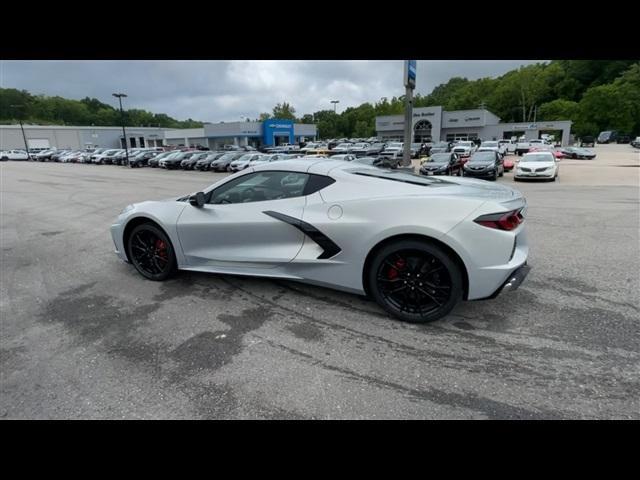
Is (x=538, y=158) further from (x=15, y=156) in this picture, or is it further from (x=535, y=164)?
(x=15, y=156)

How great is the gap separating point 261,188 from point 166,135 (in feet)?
259

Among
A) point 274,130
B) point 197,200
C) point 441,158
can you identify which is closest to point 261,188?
point 197,200

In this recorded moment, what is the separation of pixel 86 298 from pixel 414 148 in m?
36.7

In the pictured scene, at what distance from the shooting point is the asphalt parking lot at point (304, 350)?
2.26 meters

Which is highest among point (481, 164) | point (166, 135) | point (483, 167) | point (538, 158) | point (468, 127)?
point (166, 135)

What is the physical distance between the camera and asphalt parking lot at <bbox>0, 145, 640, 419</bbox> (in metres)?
2.26

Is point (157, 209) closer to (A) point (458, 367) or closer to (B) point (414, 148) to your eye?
(A) point (458, 367)

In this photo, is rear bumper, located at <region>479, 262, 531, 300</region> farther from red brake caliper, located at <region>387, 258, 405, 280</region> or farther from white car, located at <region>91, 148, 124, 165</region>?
white car, located at <region>91, 148, 124, 165</region>

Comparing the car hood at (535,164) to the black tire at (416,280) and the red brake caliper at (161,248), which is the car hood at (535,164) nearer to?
the black tire at (416,280)

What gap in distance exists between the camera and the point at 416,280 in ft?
10.3
